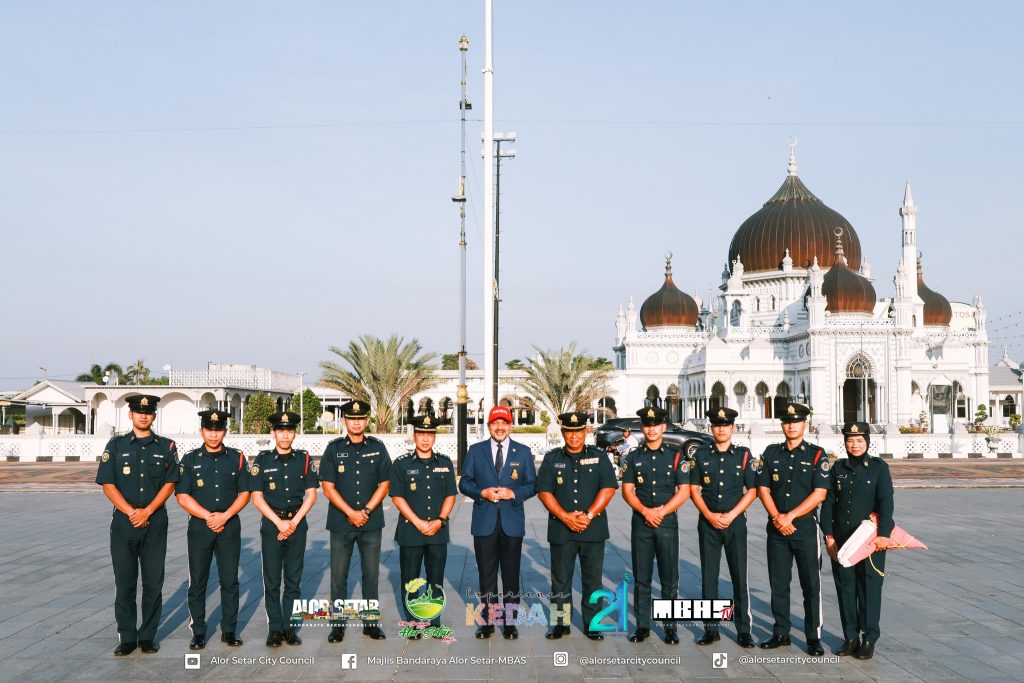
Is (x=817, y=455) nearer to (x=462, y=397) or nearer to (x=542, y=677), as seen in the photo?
(x=542, y=677)

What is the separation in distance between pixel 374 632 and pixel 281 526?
3.78ft

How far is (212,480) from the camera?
6.66 meters

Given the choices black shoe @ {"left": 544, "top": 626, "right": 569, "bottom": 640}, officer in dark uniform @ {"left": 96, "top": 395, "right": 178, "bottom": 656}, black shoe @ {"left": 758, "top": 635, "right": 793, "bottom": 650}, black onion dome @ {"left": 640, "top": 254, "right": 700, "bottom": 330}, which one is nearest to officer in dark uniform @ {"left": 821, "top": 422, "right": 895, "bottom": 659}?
black shoe @ {"left": 758, "top": 635, "right": 793, "bottom": 650}

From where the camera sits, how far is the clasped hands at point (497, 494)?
6.77 metres

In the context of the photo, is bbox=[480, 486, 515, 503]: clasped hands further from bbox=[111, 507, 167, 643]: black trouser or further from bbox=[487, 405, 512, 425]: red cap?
bbox=[111, 507, 167, 643]: black trouser

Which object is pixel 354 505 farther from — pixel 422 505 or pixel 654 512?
pixel 654 512

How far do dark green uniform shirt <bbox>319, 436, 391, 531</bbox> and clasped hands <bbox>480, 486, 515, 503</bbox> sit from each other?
825mm

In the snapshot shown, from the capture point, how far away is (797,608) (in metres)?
8.02

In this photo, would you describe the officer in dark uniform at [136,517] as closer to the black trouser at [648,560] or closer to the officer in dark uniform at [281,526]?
the officer in dark uniform at [281,526]

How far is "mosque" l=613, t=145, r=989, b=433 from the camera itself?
56594mm

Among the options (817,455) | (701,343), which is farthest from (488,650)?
(701,343)

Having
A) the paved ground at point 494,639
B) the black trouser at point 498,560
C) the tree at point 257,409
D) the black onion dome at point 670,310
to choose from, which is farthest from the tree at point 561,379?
the black onion dome at point 670,310

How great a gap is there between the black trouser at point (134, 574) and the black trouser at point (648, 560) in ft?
12.1

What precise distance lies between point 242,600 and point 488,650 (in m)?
2.97
